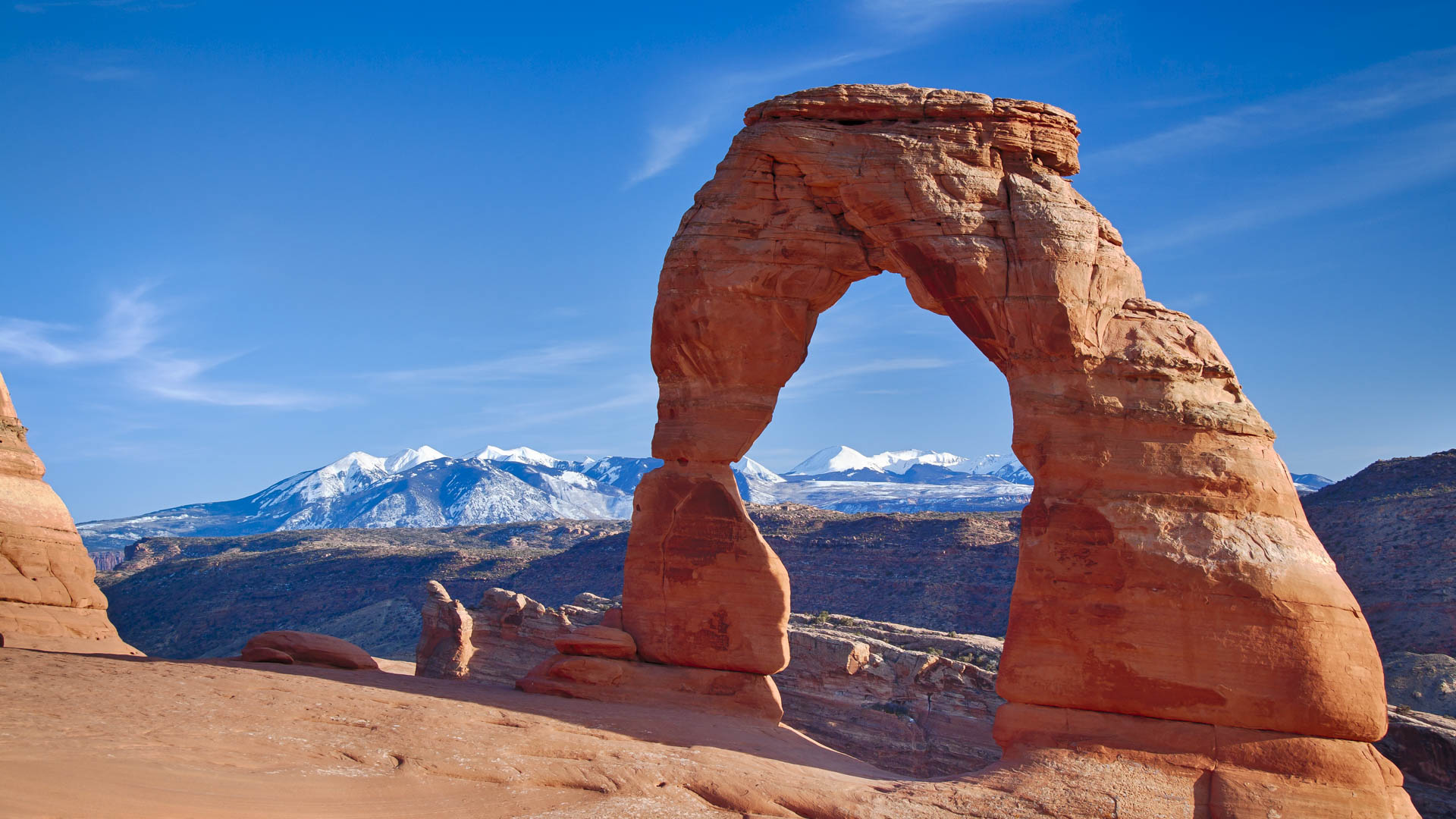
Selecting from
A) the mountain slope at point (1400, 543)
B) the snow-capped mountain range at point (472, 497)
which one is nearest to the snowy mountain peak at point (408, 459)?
the snow-capped mountain range at point (472, 497)

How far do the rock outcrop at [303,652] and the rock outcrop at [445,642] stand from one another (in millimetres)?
6977

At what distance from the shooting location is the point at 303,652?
1717cm

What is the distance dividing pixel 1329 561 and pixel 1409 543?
23962 millimetres

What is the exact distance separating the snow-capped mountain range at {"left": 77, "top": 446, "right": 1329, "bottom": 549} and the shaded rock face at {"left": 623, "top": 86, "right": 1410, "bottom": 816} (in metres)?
87.2

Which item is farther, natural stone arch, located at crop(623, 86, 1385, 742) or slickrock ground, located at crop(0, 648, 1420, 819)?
natural stone arch, located at crop(623, 86, 1385, 742)

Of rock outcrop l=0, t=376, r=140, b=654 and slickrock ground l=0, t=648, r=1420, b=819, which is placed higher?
rock outcrop l=0, t=376, r=140, b=654

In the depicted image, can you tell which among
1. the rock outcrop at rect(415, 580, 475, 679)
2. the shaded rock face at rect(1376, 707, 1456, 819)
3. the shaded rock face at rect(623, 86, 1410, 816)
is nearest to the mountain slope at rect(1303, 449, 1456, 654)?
the shaded rock face at rect(1376, 707, 1456, 819)

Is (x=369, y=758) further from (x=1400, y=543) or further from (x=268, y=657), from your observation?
A: (x=1400, y=543)

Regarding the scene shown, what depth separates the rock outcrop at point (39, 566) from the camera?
61.9 feet

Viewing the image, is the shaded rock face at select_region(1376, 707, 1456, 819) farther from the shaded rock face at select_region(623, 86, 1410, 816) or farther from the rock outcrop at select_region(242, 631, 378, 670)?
the rock outcrop at select_region(242, 631, 378, 670)

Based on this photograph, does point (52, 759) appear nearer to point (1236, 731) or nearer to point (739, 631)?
point (739, 631)

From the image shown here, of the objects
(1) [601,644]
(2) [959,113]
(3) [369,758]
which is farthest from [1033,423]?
(3) [369,758]

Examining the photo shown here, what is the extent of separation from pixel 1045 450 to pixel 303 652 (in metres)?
11.5

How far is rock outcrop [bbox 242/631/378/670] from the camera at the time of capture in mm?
16953
